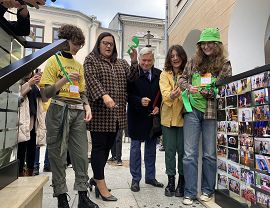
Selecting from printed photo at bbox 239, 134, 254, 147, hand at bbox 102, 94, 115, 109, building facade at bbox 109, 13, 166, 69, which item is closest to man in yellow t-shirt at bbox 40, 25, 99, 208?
hand at bbox 102, 94, 115, 109

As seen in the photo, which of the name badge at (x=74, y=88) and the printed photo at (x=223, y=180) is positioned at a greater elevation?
the name badge at (x=74, y=88)

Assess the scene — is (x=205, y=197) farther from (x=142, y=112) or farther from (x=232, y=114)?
(x=142, y=112)

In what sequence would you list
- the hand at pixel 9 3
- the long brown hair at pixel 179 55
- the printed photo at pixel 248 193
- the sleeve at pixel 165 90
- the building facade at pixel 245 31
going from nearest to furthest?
1. the hand at pixel 9 3
2. the printed photo at pixel 248 193
3. the sleeve at pixel 165 90
4. the long brown hair at pixel 179 55
5. the building facade at pixel 245 31

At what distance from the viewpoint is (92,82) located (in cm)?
295

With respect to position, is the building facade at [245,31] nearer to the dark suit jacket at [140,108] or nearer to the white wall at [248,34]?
the white wall at [248,34]

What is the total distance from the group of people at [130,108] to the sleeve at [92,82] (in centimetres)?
1

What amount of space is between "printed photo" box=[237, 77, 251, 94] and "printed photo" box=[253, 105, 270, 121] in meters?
0.19

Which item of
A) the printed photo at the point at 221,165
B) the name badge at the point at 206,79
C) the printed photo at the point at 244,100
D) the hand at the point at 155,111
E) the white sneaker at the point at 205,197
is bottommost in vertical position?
the white sneaker at the point at 205,197

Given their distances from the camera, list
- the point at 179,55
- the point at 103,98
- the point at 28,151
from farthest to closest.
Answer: the point at 28,151, the point at 179,55, the point at 103,98

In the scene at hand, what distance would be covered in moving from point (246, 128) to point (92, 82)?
5.01ft

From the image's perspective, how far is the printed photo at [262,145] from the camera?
199 cm

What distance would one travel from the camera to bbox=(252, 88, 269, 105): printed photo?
1.99 meters

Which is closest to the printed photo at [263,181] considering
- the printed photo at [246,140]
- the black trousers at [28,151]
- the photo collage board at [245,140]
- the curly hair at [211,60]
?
the photo collage board at [245,140]

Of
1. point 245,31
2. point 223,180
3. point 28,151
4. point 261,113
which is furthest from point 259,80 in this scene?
point 28,151
